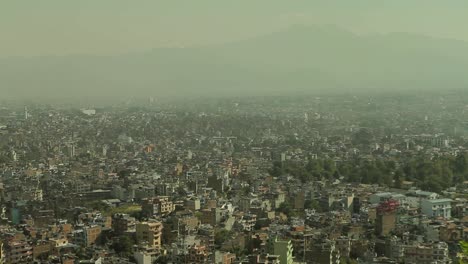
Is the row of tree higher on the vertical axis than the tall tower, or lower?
lower

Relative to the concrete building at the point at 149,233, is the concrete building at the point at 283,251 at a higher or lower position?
higher

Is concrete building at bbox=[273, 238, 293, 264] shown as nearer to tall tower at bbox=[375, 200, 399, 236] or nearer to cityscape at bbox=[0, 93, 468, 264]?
cityscape at bbox=[0, 93, 468, 264]

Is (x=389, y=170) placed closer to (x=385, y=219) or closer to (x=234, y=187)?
(x=234, y=187)

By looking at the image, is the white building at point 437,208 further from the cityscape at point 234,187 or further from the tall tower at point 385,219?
the tall tower at point 385,219

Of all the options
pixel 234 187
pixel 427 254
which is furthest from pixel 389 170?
pixel 427 254

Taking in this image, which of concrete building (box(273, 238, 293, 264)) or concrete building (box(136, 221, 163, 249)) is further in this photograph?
concrete building (box(136, 221, 163, 249))

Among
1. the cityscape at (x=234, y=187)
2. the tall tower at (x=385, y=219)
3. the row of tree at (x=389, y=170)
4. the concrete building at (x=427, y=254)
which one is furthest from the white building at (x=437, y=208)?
the concrete building at (x=427, y=254)

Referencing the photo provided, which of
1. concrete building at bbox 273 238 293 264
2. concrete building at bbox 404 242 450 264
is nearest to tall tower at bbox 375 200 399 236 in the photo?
concrete building at bbox 404 242 450 264

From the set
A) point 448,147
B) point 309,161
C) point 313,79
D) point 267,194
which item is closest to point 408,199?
point 267,194

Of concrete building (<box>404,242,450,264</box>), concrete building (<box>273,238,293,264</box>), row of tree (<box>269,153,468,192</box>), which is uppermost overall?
concrete building (<box>273,238,293,264</box>)

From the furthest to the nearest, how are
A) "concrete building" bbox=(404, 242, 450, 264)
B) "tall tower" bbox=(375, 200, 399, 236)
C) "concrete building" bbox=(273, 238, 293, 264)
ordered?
"tall tower" bbox=(375, 200, 399, 236)
"concrete building" bbox=(404, 242, 450, 264)
"concrete building" bbox=(273, 238, 293, 264)

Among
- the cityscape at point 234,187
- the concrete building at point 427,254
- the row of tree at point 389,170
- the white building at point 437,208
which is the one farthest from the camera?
the row of tree at point 389,170

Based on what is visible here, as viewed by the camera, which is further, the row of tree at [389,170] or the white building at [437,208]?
the row of tree at [389,170]
